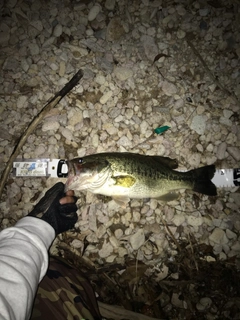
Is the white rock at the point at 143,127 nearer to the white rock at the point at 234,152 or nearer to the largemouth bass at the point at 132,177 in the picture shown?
the largemouth bass at the point at 132,177

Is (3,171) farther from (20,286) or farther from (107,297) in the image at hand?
(107,297)

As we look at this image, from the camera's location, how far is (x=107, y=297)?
292 cm

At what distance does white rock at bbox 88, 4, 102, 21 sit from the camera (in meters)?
3.33

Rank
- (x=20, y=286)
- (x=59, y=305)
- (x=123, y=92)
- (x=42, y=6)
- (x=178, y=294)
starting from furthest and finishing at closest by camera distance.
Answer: (x=42, y=6) → (x=123, y=92) → (x=178, y=294) → (x=59, y=305) → (x=20, y=286)

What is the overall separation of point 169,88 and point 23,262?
2.77 metres

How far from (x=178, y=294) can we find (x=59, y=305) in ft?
5.39

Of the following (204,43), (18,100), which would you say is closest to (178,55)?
(204,43)

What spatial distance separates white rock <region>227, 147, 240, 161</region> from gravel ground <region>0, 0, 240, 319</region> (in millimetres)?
19

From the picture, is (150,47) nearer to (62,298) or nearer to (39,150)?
(39,150)

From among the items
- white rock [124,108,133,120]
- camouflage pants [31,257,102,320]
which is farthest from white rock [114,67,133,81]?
camouflage pants [31,257,102,320]

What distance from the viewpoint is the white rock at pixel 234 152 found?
119 inches

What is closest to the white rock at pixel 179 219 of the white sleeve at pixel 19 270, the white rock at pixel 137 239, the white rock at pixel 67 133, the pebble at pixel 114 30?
the white rock at pixel 137 239

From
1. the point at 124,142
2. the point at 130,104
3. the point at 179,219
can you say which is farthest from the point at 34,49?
the point at 179,219

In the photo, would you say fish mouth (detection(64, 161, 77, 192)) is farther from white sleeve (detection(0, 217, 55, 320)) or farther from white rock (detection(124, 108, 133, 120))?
white rock (detection(124, 108, 133, 120))
